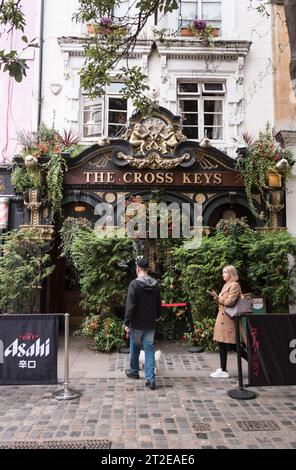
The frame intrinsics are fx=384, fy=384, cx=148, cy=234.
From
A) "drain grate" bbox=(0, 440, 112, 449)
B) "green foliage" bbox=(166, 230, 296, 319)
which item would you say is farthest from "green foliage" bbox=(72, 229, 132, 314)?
"drain grate" bbox=(0, 440, 112, 449)

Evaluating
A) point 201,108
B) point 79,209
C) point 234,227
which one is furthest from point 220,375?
point 201,108

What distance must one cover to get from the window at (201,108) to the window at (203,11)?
178cm

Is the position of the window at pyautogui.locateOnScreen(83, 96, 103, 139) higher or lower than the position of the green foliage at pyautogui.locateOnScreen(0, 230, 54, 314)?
higher

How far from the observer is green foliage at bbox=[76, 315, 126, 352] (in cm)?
782

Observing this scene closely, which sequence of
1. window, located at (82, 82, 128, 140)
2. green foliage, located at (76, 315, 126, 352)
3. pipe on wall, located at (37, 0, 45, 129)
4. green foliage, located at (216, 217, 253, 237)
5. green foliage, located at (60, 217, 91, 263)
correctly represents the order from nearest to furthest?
green foliage, located at (76, 315, 126, 352) < green foliage, located at (60, 217, 91, 263) < green foliage, located at (216, 217, 253, 237) < pipe on wall, located at (37, 0, 45, 129) < window, located at (82, 82, 128, 140)

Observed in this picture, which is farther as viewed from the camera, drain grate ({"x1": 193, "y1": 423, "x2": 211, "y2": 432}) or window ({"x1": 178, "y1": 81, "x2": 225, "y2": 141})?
window ({"x1": 178, "y1": 81, "x2": 225, "y2": 141})

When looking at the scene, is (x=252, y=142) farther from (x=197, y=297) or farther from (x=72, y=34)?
(x=72, y=34)

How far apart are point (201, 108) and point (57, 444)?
9186mm

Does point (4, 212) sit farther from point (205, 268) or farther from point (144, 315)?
point (144, 315)

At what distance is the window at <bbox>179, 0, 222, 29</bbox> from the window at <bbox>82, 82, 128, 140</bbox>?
283 cm

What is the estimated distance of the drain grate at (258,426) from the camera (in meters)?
4.22

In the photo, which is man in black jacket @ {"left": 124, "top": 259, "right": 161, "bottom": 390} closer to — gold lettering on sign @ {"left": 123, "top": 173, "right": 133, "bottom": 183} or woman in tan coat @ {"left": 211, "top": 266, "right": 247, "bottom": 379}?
woman in tan coat @ {"left": 211, "top": 266, "right": 247, "bottom": 379}

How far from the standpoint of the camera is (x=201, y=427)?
14.0 feet
